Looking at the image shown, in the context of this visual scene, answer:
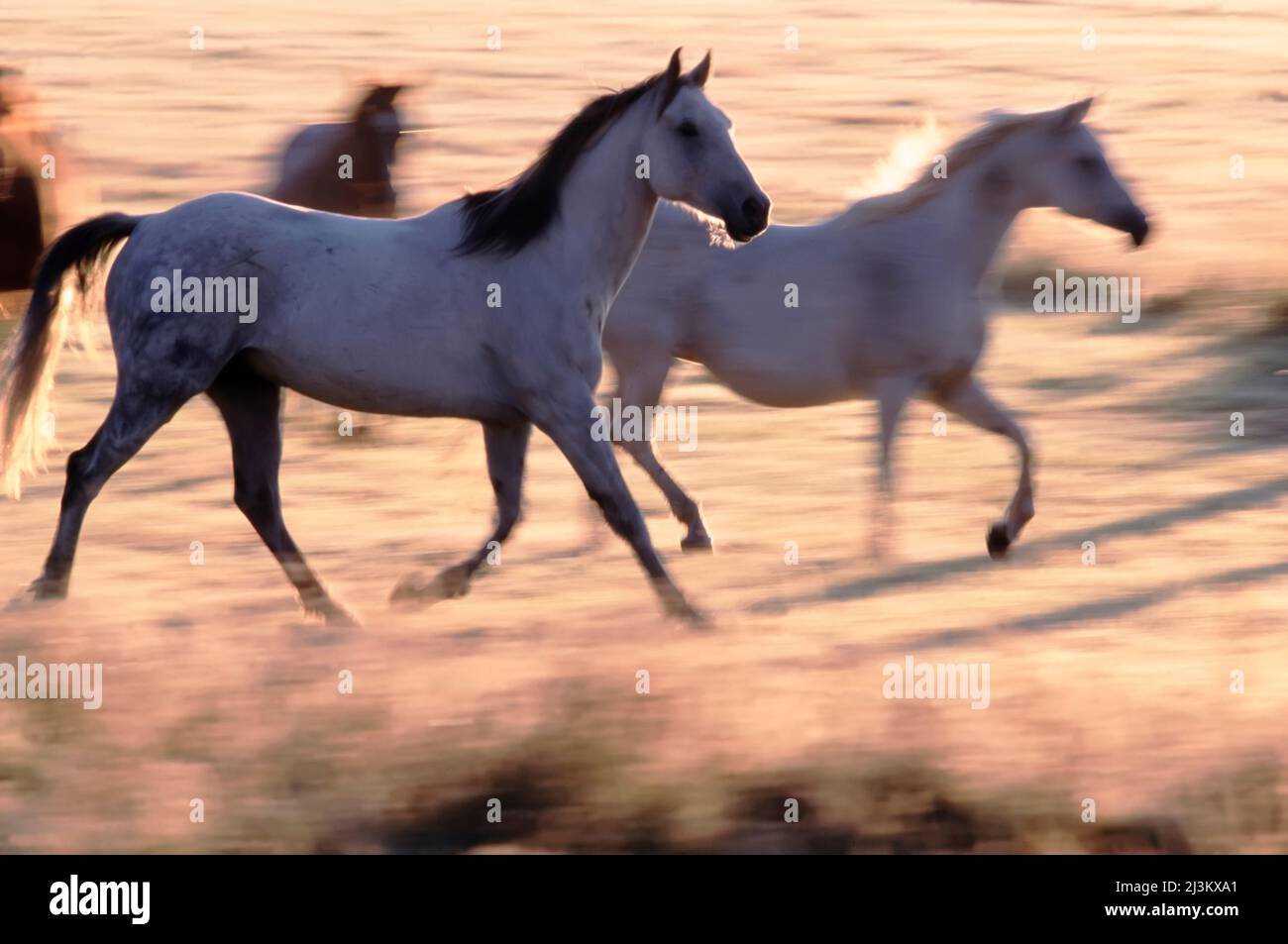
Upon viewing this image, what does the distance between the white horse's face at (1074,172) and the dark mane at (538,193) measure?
1.96 metres

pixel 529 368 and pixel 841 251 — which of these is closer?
pixel 529 368

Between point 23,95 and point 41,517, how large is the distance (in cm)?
346

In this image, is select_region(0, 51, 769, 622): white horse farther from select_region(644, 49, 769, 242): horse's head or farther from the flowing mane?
the flowing mane

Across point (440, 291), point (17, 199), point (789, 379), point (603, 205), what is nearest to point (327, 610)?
point (440, 291)

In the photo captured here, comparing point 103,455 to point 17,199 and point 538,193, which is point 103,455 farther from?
point 17,199

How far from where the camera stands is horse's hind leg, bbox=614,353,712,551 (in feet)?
25.3

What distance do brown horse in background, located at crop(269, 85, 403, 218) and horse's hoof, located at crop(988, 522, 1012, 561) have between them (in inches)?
136

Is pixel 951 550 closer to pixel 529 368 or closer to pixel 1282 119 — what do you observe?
pixel 529 368

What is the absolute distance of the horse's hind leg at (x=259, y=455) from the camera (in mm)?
6316

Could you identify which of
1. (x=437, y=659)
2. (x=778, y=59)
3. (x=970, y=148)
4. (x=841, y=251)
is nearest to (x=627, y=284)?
(x=841, y=251)

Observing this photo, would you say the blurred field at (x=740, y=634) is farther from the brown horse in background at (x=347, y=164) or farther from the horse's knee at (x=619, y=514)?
the brown horse in background at (x=347, y=164)

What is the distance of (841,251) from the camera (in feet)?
25.2

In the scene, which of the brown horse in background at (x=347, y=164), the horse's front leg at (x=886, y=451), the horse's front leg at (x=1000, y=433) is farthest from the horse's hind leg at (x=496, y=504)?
the brown horse in background at (x=347, y=164)

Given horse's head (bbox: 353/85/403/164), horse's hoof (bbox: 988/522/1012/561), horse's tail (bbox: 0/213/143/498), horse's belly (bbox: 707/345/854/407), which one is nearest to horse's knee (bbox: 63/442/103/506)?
horse's tail (bbox: 0/213/143/498)
